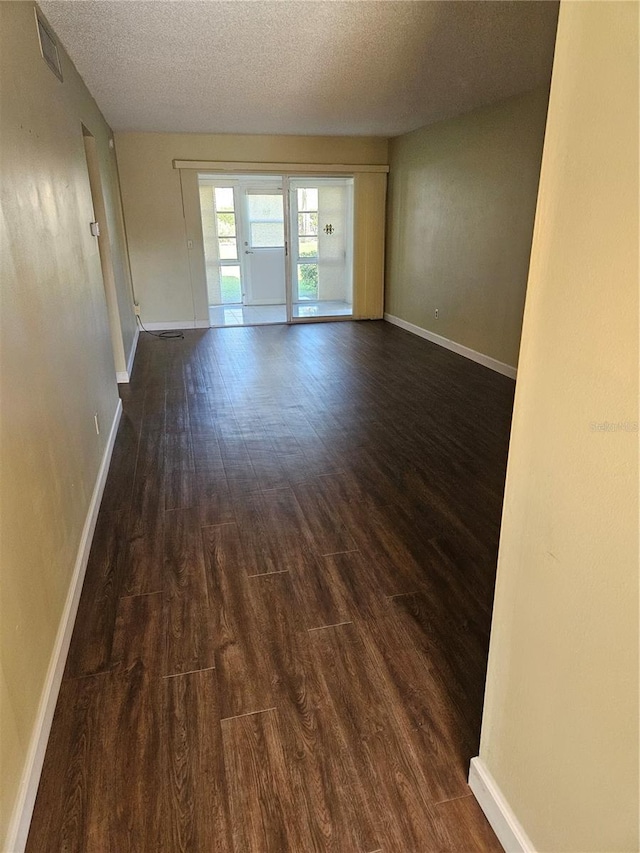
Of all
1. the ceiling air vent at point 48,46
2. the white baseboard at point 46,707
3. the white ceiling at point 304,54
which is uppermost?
the white ceiling at point 304,54

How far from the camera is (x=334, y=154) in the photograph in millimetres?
6922

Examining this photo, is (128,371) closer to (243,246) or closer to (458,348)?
(458,348)

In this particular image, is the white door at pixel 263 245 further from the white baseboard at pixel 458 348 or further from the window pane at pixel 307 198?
the white baseboard at pixel 458 348

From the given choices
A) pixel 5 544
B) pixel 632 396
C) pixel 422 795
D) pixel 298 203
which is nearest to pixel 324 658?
pixel 422 795

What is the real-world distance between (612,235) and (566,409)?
11.4 inches

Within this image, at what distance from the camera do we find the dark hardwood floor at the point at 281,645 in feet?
4.32

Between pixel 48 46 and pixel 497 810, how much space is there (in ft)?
12.0

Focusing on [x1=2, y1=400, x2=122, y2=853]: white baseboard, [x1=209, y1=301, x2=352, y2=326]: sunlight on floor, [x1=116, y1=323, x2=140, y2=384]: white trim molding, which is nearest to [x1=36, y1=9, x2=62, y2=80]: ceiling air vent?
[x1=2, y1=400, x2=122, y2=853]: white baseboard

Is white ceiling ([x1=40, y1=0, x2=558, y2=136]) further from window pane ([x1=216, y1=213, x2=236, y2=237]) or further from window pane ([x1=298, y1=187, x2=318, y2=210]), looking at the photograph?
window pane ([x1=216, y1=213, x2=236, y2=237])

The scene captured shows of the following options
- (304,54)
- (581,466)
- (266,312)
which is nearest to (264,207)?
(266,312)

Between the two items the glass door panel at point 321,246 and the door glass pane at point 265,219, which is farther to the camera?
the door glass pane at point 265,219

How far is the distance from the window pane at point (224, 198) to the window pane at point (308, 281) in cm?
160

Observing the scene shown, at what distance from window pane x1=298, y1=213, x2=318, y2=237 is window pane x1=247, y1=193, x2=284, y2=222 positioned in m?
0.80

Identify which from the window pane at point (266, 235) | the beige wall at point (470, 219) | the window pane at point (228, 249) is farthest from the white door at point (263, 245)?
the beige wall at point (470, 219)
